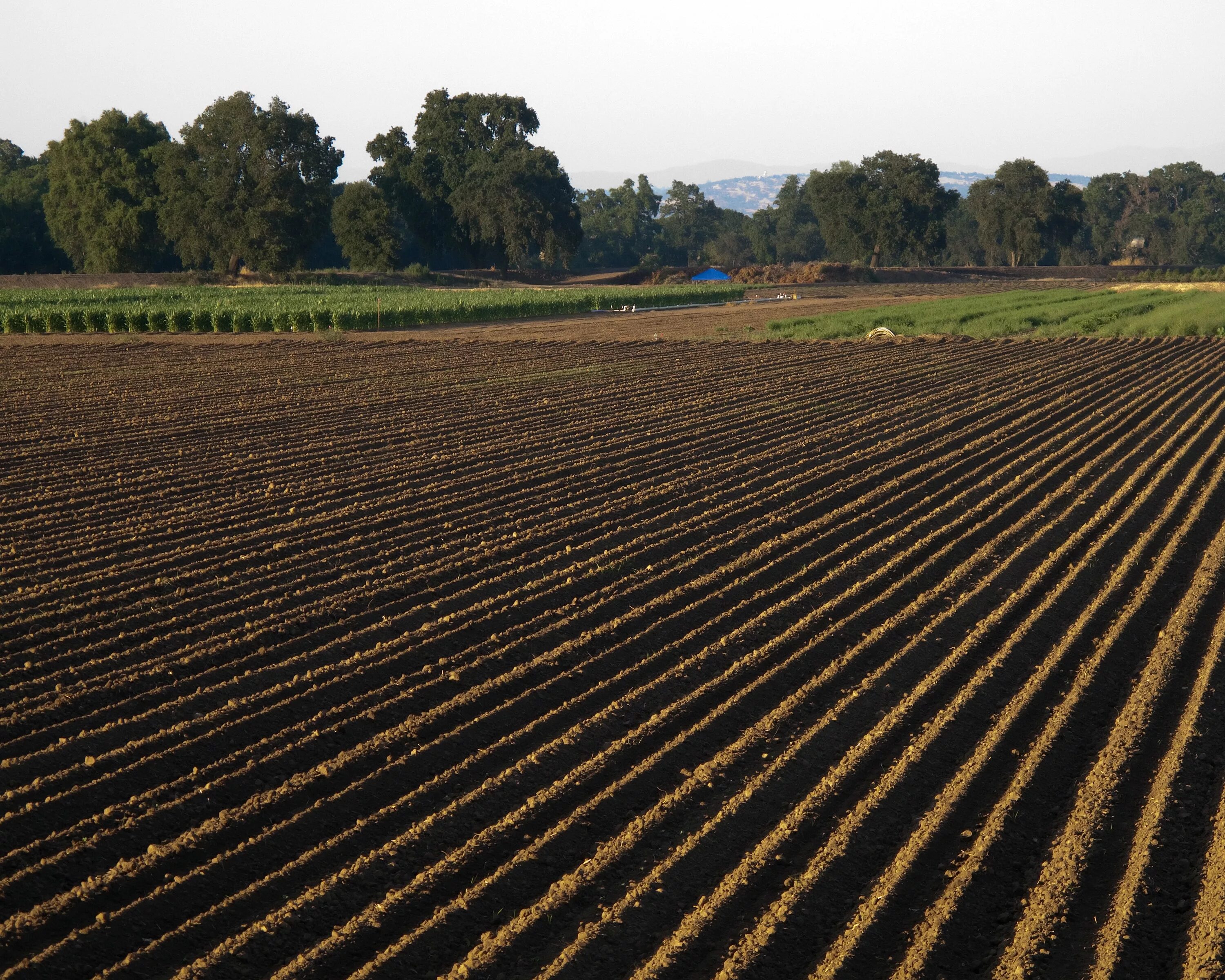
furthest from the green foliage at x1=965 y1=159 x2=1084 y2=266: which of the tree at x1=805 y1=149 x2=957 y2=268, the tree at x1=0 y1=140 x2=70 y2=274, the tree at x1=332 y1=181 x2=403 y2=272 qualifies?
the tree at x1=0 y1=140 x2=70 y2=274

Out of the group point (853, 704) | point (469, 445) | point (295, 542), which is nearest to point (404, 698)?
point (853, 704)

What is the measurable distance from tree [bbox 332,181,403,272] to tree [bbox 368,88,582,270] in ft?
16.9

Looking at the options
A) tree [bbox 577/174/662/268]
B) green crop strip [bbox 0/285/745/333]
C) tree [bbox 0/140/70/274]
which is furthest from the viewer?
tree [bbox 577/174/662/268]

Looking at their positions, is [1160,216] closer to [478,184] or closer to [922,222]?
[922,222]

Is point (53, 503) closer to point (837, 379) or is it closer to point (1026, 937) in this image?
point (1026, 937)

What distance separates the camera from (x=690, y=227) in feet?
366

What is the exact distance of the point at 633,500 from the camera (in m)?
11.8

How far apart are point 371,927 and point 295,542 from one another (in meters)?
5.94

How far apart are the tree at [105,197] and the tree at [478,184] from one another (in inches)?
576

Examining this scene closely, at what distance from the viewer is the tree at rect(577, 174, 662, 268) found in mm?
102625

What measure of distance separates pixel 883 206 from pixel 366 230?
40768mm

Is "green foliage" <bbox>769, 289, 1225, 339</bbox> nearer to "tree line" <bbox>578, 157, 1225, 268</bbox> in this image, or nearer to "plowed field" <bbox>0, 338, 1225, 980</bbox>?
"plowed field" <bbox>0, 338, 1225, 980</bbox>

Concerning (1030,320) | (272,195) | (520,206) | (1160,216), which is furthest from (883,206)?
(1030,320)

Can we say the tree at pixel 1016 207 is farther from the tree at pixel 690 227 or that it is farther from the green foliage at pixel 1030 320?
the green foliage at pixel 1030 320
